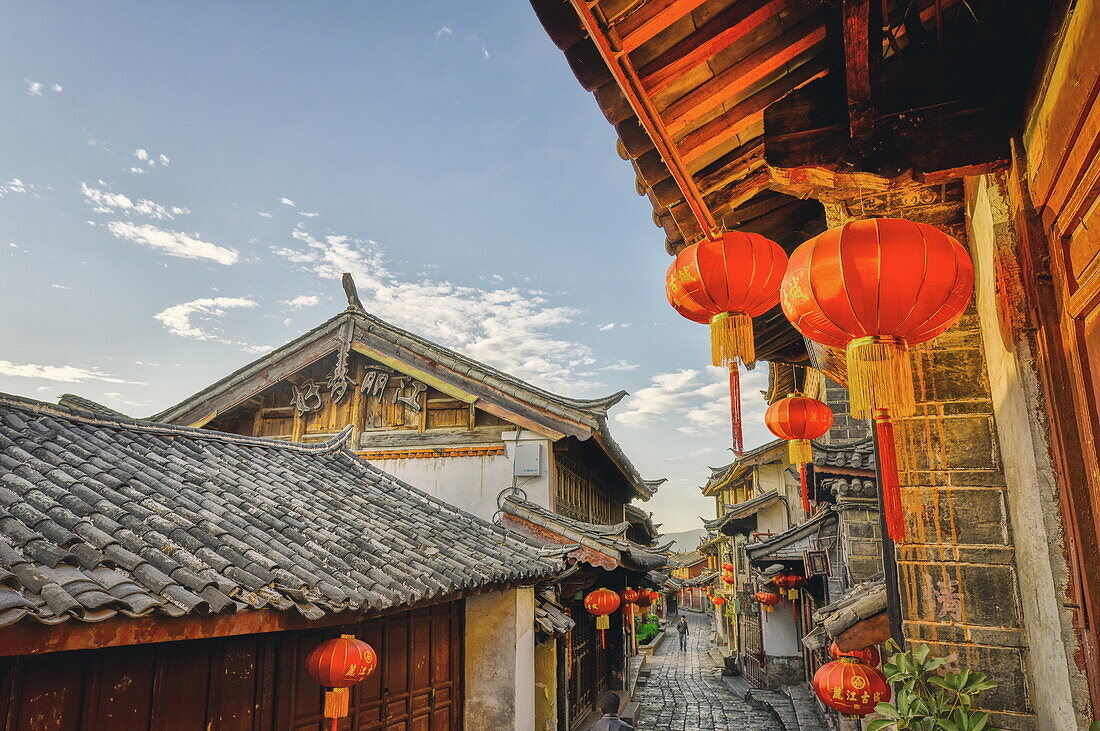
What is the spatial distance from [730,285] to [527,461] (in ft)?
30.7

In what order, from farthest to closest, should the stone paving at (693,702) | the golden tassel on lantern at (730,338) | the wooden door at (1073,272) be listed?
1. the stone paving at (693,702)
2. the golden tassel on lantern at (730,338)
3. the wooden door at (1073,272)

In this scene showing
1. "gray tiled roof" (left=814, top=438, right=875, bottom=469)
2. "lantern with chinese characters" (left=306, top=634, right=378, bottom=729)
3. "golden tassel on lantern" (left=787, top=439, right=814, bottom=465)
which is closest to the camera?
"lantern with chinese characters" (left=306, top=634, right=378, bottom=729)

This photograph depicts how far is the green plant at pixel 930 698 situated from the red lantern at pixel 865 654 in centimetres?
289

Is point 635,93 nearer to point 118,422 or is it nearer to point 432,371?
point 118,422

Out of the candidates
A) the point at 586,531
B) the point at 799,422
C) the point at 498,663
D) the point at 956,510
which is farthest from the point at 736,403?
the point at 586,531

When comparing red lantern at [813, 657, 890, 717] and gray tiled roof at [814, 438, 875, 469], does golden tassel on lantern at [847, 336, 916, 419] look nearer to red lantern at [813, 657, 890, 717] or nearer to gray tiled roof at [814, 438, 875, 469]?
red lantern at [813, 657, 890, 717]

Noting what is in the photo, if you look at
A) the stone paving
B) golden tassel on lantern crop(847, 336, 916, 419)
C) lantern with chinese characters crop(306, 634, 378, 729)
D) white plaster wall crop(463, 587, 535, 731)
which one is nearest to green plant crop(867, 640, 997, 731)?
golden tassel on lantern crop(847, 336, 916, 419)

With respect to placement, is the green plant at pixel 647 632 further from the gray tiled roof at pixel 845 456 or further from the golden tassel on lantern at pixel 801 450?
the golden tassel on lantern at pixel 801 450

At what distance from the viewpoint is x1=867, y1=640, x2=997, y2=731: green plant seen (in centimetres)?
361

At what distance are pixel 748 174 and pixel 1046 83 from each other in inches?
87.0

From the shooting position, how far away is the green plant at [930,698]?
3609 mm

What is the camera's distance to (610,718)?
12016 mm

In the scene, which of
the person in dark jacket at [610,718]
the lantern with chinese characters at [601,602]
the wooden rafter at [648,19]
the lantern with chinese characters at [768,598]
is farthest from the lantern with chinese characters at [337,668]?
the lantern with chinese characters at [768,598]

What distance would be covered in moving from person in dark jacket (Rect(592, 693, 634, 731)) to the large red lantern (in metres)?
9.13
